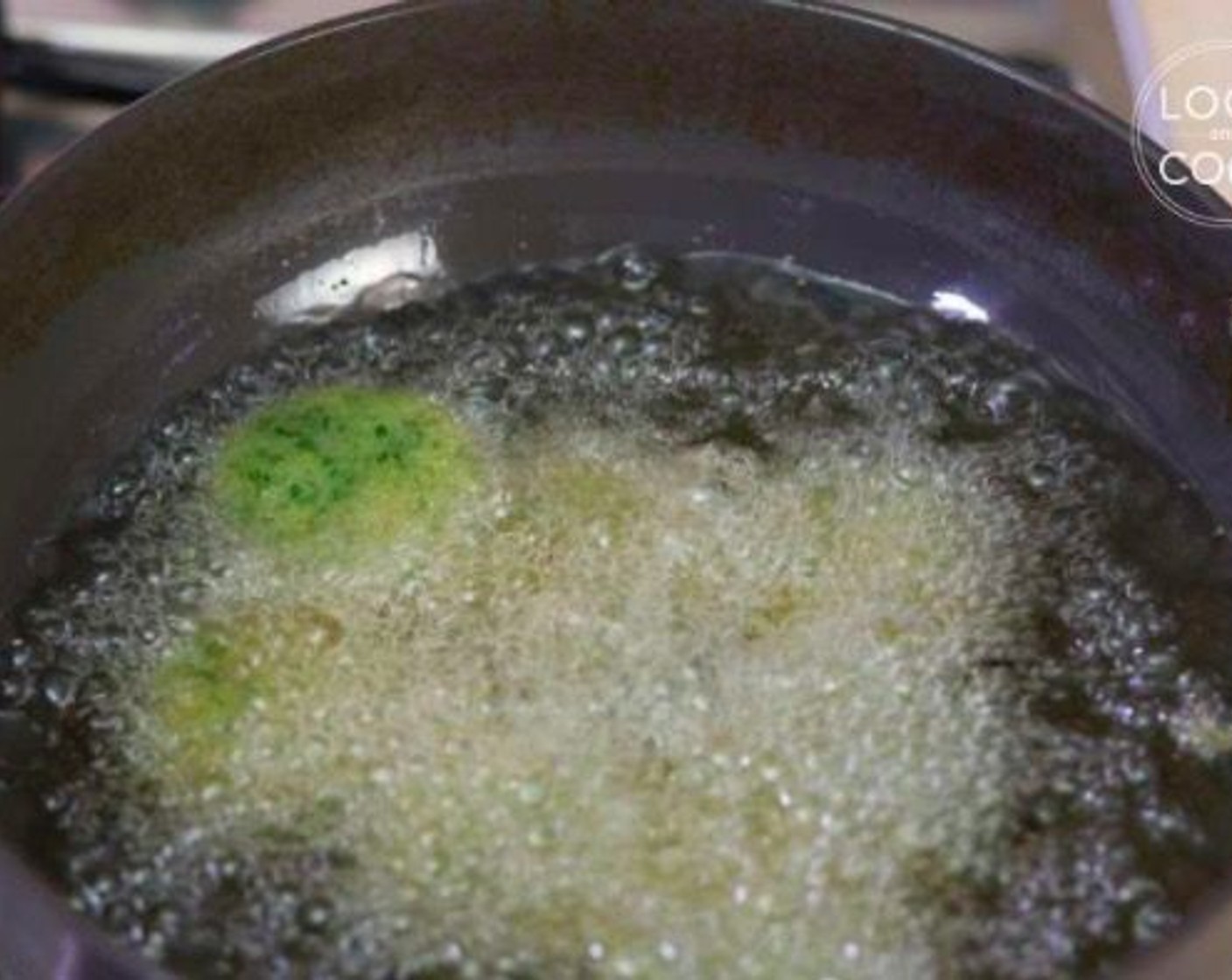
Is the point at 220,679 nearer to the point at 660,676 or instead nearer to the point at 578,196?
the point at 660,676

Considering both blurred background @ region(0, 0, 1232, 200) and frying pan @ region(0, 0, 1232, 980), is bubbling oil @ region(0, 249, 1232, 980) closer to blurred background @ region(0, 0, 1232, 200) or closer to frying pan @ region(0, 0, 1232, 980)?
frying pan @ region(0, 0, 1232, 980)

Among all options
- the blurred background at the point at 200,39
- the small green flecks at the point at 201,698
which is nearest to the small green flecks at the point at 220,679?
the small green flecks at the point at 201,698

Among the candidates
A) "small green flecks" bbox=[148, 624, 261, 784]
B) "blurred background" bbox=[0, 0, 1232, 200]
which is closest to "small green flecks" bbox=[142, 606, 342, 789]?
"small green flecks" bbox=[148, 624, 261, 784]

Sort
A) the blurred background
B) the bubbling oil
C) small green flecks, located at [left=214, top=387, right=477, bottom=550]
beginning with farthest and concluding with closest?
the blurred background, small green flecks, located at [left=214, top=387, right=477, bottom=550], the bubbling oil

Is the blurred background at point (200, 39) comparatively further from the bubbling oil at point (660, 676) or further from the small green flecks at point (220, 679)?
the small green flecks at point (220, 679)

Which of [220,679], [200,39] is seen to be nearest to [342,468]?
[220,679]

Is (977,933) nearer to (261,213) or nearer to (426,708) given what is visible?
(426,708)
